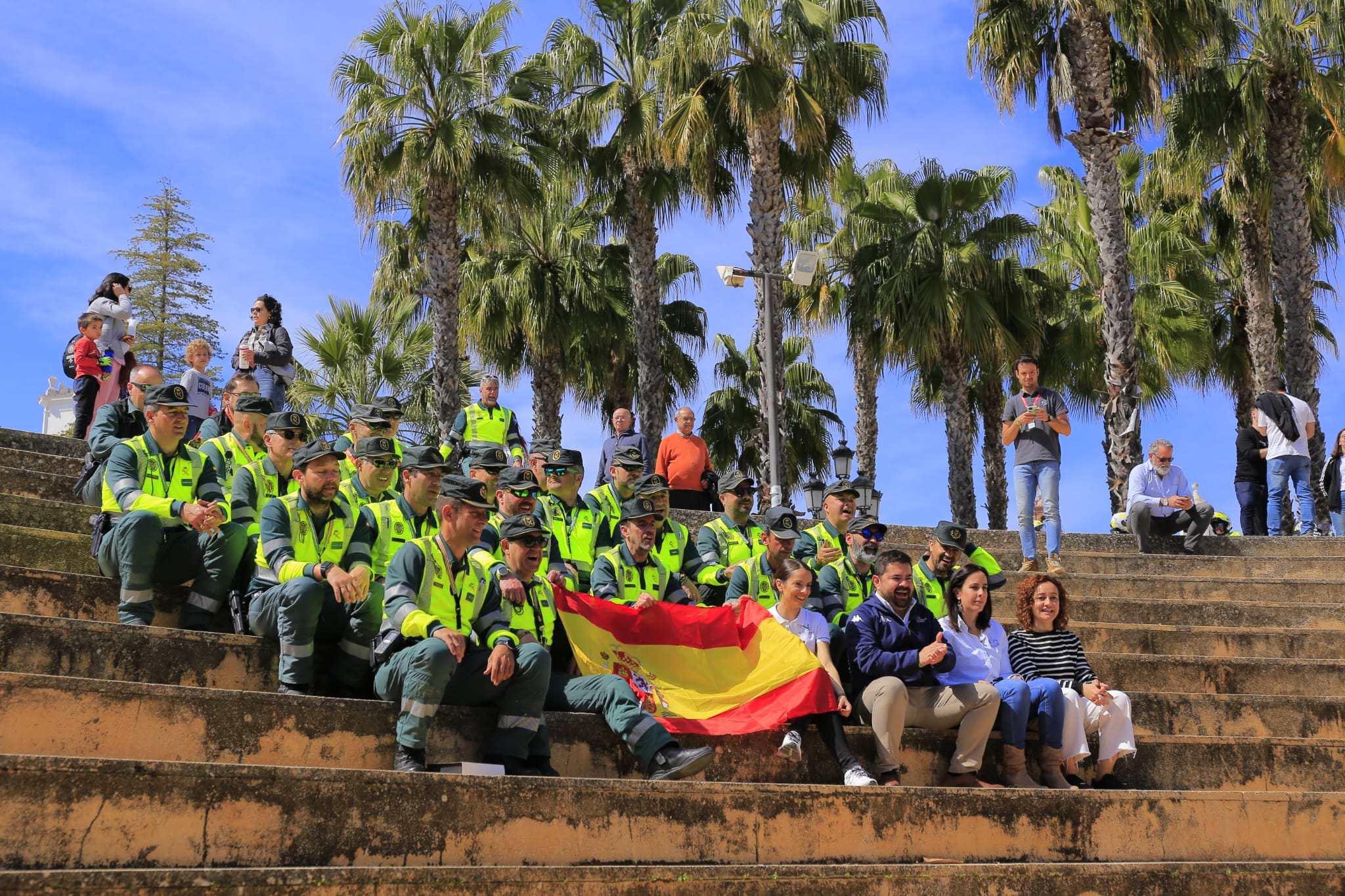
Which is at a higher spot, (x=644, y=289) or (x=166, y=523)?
(x=644, y=289)

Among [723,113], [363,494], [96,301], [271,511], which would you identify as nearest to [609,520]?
[363,494]

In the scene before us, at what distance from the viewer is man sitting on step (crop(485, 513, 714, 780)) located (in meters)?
5.77

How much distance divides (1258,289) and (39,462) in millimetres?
18547

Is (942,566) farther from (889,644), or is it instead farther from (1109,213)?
(1109,213)

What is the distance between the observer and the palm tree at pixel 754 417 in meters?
29.0

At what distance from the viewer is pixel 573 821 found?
16.8ft

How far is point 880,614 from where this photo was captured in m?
7.10

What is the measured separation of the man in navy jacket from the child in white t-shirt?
234 inches

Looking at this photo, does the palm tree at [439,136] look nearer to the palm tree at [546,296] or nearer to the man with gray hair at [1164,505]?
Answer: the palm tree at [546,296]

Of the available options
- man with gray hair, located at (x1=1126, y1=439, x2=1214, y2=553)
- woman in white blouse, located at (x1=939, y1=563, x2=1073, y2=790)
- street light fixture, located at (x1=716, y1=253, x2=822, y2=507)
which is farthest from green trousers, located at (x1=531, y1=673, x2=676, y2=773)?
street light fixture, located at (x1=716, y1=253, x2=822, y2=507)

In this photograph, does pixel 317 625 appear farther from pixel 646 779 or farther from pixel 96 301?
pixel 96 301

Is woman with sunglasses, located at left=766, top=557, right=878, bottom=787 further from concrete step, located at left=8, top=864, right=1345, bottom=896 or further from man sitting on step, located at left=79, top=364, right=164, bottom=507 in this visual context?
man sitting on step, located at left=79, top=364, right=164, bottom=507

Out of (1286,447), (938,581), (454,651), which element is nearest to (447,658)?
(454,651)

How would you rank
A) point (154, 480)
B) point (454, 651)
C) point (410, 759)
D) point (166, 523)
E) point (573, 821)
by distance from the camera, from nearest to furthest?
point (573, 821) → point (410, 759) → point (454, 651) → point (166, 523) → point (154, 480)
